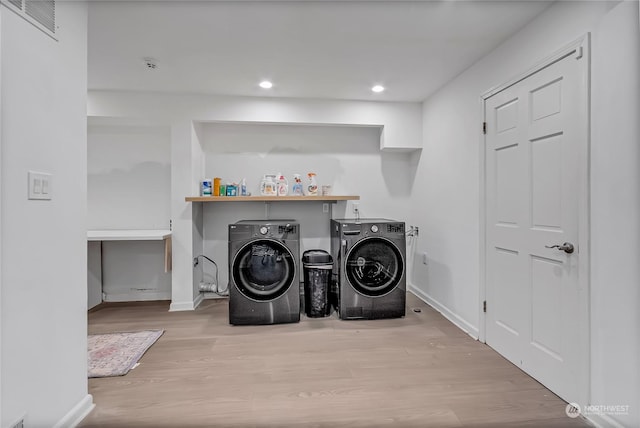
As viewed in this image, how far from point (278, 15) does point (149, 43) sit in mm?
1009

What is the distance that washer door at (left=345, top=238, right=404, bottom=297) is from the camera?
291cm

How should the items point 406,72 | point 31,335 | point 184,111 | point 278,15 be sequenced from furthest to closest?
1. point 184,111
2. point 406,72
3. point 278,15
4. point 31,335

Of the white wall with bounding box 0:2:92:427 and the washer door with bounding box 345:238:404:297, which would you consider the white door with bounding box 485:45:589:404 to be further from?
the white wall with bounding box 0:2:92:427

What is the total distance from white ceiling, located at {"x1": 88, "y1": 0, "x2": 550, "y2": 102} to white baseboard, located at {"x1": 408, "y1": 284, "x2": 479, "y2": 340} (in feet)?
7.18

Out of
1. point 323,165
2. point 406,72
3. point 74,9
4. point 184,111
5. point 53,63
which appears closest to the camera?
point 53,63

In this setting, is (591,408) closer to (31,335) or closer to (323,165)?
(31,335)

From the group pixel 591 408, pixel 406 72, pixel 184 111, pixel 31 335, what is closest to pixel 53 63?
pixel 31 335

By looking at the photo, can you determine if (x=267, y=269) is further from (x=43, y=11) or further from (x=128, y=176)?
(x=43, y=11)

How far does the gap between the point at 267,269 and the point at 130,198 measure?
6.34ft

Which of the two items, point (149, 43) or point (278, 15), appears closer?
point (278, 15)

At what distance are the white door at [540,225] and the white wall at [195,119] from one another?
1261 mm

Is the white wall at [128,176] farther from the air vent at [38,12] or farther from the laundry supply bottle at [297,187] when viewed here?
the air vent at [38,12]

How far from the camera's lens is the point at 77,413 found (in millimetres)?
1547

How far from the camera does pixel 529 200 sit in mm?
1948
